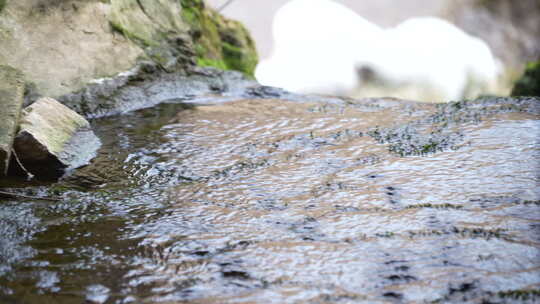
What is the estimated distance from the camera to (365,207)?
2701mm

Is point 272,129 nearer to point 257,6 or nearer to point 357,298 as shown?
point 357,298

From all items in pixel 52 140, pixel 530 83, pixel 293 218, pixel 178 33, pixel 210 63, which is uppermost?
pixel 178 33

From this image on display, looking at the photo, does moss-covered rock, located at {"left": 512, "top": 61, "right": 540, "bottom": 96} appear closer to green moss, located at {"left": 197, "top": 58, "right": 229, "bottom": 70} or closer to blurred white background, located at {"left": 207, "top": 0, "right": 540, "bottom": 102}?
blurred white background, located at {"left": 207, "top": 0, "right": 540, "bottom": 102}

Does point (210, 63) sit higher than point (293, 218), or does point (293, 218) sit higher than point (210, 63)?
point (210, 63)

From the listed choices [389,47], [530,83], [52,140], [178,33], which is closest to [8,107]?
[52,140]

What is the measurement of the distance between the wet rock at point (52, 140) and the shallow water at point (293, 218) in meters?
0.12

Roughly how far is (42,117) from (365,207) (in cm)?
215

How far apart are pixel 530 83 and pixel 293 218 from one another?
9070mm

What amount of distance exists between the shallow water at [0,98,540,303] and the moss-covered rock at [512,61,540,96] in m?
6.79

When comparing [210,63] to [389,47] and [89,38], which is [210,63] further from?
[389,47]

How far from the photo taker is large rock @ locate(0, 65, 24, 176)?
119 inches

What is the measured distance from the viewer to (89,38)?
16.3 ft

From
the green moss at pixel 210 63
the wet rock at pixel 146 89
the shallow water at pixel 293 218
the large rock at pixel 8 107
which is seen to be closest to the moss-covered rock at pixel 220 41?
the green moss at pixel 210 63

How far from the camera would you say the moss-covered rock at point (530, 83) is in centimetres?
1013
